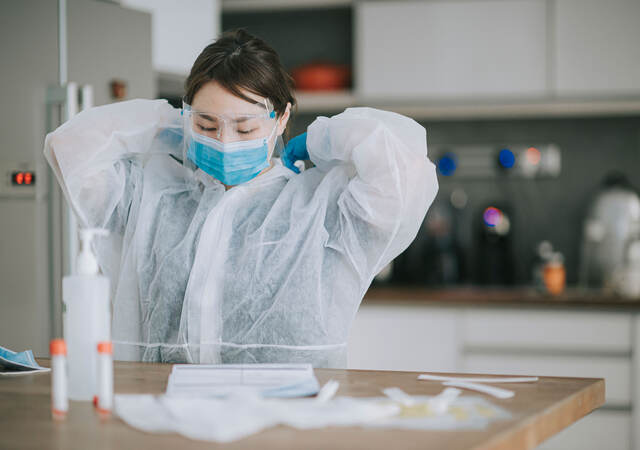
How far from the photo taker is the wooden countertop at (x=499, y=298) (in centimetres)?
265

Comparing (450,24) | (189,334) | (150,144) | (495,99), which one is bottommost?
(189,334)

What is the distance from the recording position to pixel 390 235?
1.34 metres

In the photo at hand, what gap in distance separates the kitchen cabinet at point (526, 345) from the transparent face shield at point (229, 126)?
4.95 ft

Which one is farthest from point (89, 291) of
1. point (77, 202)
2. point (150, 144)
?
point (150, 144)

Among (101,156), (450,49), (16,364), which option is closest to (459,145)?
(450,49)

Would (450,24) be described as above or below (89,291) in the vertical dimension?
above

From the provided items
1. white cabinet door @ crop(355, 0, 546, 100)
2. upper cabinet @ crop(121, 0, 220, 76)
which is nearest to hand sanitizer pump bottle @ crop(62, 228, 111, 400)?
upper cabinet @ crop(121, 0, 220, 76)

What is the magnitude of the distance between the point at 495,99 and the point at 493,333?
974 millimetres

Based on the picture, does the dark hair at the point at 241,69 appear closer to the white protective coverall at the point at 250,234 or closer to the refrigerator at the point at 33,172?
the white protective coverall at the point at 250,234

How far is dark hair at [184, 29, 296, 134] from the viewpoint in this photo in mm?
1386

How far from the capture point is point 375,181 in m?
1.27

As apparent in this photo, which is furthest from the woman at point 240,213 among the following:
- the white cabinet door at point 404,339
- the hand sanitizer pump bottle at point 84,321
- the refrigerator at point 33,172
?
the white cabinet door at point 404,339

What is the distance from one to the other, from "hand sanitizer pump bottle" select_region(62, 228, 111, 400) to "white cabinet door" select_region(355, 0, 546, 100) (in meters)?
2.32

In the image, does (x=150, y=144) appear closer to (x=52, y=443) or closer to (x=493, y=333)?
(x=52, y=443)
